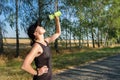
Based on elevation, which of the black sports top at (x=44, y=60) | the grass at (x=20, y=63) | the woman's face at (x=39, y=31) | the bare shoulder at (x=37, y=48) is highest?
the woman's face at (x=39, y=31)

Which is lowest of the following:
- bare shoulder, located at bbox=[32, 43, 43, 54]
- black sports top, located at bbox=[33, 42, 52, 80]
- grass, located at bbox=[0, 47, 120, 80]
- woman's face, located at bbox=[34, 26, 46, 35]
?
grass, located at bbox=[0, 47, 120, 80]

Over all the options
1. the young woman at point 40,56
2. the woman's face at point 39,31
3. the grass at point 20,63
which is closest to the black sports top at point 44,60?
the young woman at point 40,56

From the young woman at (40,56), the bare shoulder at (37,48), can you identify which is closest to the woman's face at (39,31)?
the young woman at (40,56)

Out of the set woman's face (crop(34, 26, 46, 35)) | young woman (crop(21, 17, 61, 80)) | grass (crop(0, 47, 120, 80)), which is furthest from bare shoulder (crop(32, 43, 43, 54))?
grass (crop(0, 47, 120, 80))

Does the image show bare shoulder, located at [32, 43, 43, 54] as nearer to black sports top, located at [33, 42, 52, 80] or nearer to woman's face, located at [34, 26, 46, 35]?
black sports top, located at [33, 42, 52, 80]

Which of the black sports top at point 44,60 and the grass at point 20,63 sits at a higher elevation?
the black sports top at point 44,60

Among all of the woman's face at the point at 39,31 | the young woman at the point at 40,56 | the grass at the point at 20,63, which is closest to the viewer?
the young woman at the point at 40,56

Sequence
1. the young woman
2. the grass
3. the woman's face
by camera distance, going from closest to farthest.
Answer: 1. the young woman
2. the woman's face
3. the grass

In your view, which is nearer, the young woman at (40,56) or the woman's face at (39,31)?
the young woman at (40,56)

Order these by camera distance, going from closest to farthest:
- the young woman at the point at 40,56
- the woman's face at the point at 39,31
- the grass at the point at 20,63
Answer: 1. the young woman at the point at 40,56
2. the woman's face at the point at 39,31
3. the grass at the point at 20,63

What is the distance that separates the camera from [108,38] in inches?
2813

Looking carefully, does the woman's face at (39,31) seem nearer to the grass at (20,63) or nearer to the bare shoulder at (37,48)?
the bare shoulder at (37,48)

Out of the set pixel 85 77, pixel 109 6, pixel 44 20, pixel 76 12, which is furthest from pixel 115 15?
pixel 85 77

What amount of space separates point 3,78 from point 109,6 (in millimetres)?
47854
